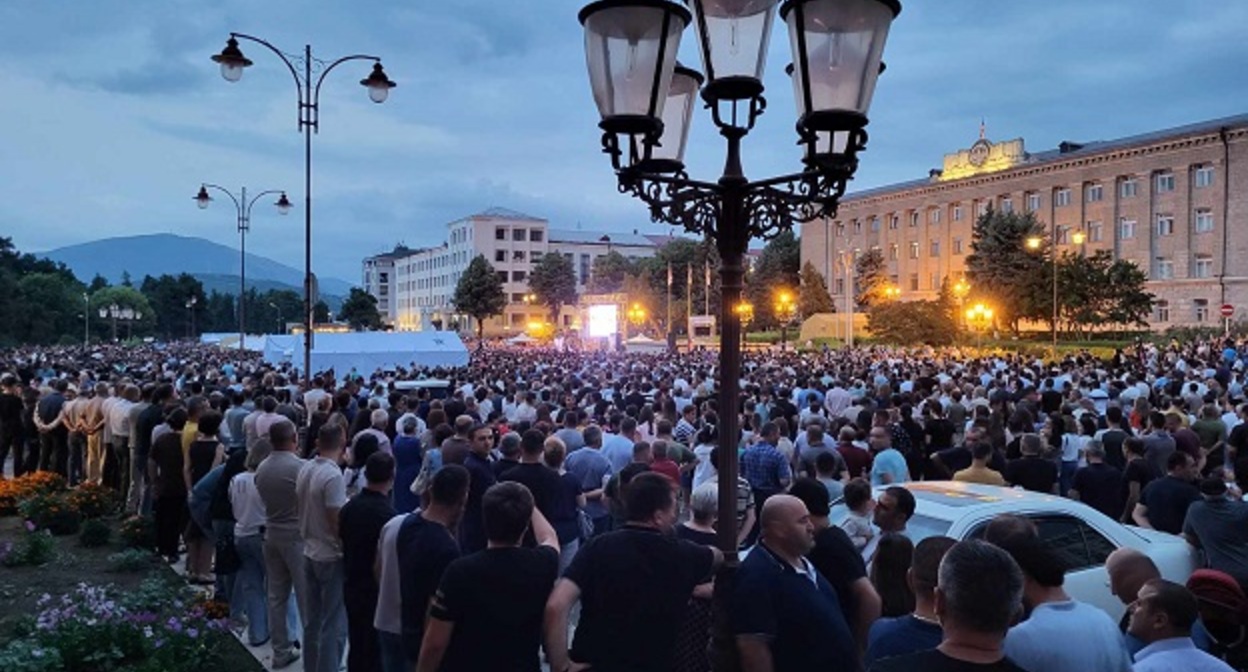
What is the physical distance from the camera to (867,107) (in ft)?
13.1

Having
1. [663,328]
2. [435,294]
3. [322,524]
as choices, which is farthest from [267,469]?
[435,294]

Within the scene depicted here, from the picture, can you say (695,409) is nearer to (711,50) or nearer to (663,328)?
(711,50)

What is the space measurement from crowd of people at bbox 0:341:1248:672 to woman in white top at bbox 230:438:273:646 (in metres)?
0.02

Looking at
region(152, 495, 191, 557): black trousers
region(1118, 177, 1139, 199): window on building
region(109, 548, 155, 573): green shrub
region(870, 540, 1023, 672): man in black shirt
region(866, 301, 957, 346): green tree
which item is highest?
region(1118, 177, 1139, 199): window on building

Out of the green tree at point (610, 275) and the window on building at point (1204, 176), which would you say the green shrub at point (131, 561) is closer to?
the window on building at point (1204, 176)

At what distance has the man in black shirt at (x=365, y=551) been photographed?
5516 mm

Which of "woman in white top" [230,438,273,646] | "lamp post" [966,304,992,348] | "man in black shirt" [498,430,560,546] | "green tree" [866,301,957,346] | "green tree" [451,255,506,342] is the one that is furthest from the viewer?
A: "green tree" [451,255,506,342]

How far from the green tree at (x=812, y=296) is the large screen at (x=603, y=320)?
23.5 metres

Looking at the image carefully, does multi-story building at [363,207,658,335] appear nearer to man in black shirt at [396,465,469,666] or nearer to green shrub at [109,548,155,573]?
green shrub at [109,548,155,573]

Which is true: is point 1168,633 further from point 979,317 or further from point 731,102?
point 979,317

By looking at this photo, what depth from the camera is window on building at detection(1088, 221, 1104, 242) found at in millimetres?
65625

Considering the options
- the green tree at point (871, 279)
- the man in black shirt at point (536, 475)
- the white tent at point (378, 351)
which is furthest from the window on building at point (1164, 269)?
the man in black shirt at point (536, 475)

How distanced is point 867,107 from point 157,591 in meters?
7.36

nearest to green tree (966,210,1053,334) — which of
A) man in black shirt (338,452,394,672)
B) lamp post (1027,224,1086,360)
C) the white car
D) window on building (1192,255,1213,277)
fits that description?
lamp post (1027,224,1086,360)
